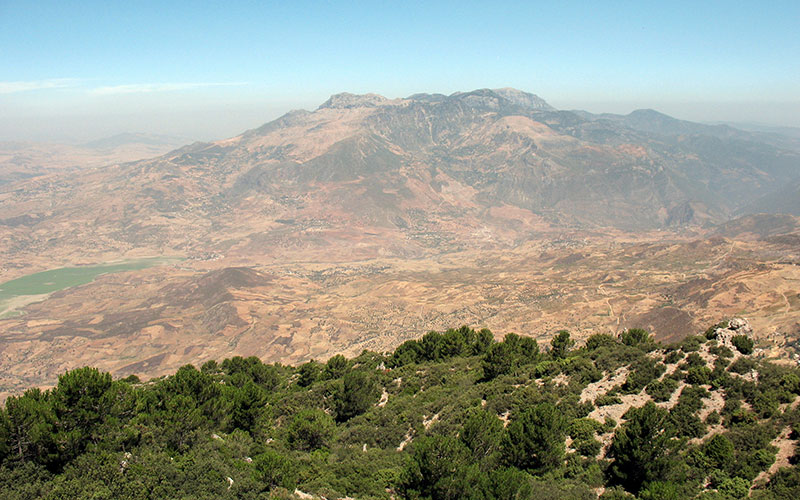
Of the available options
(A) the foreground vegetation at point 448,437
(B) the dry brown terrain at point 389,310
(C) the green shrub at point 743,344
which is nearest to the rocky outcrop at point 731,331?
(C) the green shrub at point 743,344

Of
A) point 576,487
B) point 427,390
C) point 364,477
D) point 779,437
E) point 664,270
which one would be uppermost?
point 779,437

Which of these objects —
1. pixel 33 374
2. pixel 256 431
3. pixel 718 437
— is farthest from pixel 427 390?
pixel 33 374

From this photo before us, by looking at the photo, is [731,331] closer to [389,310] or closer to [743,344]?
[743,344]

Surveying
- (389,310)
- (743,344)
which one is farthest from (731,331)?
(389,310)

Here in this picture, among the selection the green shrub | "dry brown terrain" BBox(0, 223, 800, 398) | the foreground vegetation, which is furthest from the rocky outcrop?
"dry brown terrain" BBox(0, 223, 800, 398)

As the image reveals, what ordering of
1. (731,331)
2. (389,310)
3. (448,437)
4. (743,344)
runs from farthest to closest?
(389,310), (731,331), (743,344), (448,437)

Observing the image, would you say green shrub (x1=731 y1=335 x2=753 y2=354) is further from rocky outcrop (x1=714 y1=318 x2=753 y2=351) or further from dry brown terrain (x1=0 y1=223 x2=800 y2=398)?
dry brown terrain (x1=0 y1=223 x2=800 y2=398)

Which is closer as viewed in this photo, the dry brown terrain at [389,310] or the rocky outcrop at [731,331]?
the rocky outcrop at [731,331]

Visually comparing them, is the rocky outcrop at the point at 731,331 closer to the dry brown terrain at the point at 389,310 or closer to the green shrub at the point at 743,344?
the green shrub at the point at 743,344

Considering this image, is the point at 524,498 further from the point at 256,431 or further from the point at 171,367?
the point at 171,367
